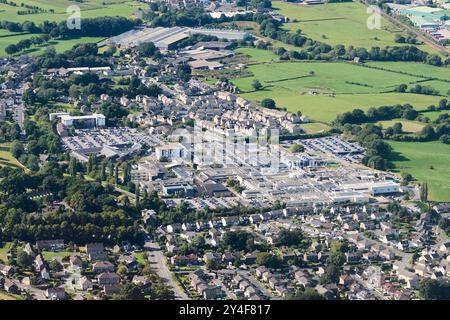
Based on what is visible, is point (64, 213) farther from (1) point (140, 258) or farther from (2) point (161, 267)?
(2) point (161, 267)

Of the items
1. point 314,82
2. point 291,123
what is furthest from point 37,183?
point 314,82

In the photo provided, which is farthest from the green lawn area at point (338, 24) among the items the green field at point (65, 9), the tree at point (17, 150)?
the tree at point (17, 150)

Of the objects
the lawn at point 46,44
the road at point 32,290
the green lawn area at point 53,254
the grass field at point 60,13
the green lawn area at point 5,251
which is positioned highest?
the grass field at point 60,13

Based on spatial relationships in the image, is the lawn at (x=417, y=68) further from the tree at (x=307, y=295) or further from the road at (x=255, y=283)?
the tree at (x=307, y=295)

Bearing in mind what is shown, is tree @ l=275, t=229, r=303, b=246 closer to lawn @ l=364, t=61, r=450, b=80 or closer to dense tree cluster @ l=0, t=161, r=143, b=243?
dense tree cluster @ l=0, t=161, r=143, b=243

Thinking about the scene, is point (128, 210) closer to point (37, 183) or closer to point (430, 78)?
point (37, 183)
